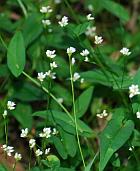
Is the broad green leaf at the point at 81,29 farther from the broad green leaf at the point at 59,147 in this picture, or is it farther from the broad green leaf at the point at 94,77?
the broad green leaf at the point at 59,147

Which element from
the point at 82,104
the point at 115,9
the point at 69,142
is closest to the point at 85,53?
the point at 82,104

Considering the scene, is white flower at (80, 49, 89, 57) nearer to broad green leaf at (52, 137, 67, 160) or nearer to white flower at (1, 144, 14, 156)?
broad green leaf at (52, 137, 67, 160)

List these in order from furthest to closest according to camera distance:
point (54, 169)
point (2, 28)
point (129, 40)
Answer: point (129, 40) < point (2, 28) < point (54, 169)

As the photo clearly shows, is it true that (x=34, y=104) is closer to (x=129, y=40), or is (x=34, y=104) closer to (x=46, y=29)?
(x=46, y=29)

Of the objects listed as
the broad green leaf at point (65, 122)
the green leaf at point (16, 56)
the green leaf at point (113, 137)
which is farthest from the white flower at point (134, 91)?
the green leaf at point (16, 56)

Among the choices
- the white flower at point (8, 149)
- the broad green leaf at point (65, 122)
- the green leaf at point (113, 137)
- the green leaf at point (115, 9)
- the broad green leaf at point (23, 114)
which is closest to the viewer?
the green leaf at point (113, 137)

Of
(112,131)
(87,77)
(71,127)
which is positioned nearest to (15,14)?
(87,77)
